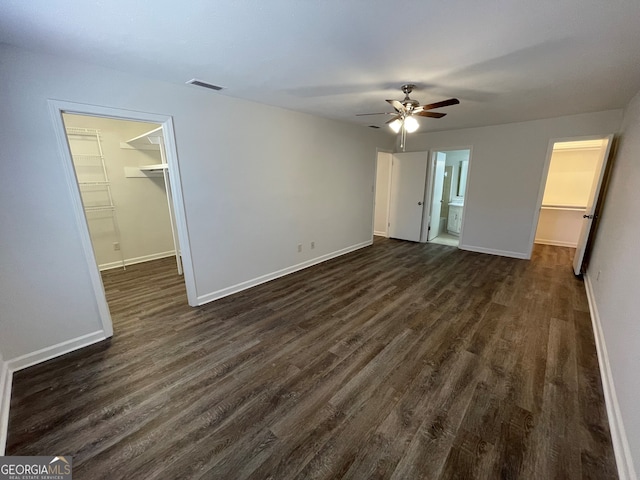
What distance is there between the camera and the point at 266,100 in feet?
10.5

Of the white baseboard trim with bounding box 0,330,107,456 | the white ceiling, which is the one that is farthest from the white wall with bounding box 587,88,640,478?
the white baseboard trim with bounding box 0,330,107,456

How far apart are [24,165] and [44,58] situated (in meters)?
0.82

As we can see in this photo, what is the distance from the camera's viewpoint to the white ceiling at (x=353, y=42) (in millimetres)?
1452

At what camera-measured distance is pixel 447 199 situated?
7.09 metres

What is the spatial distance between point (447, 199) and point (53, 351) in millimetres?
7829

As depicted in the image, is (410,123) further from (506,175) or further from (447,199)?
(447,199)

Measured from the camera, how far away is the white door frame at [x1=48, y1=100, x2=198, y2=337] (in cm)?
209

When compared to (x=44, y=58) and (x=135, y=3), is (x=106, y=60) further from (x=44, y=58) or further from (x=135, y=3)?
(x=135, y=3)

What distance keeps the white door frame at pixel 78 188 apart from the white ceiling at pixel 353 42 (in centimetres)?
37

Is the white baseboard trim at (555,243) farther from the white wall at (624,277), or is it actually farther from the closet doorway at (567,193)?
the white wall at (624,277)

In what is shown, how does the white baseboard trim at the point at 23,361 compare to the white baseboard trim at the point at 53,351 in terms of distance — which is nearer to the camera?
the white baseboard trim at the point at 23,361

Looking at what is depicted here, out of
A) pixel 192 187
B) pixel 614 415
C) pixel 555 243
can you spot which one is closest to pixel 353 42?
pixel 192 187

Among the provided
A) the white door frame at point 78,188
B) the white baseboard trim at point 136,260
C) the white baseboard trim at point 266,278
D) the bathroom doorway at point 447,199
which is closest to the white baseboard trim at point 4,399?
the white door frame at point 78,188

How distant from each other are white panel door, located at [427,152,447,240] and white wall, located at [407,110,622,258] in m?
0.46
